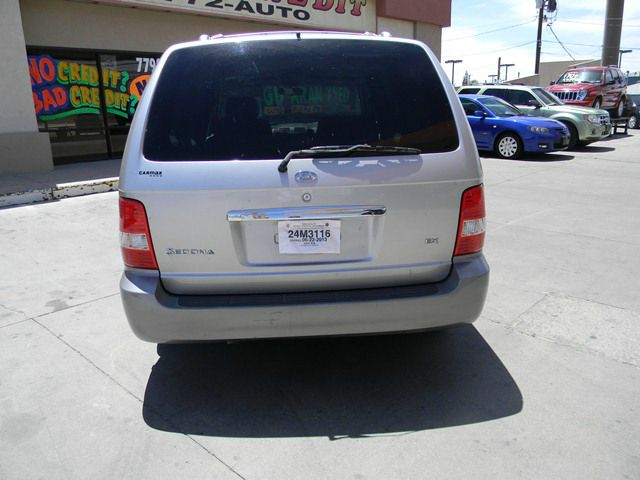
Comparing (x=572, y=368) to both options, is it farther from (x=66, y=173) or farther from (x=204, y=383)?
(x=66, y=173)

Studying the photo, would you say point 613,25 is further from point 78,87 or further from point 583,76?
point 78,87

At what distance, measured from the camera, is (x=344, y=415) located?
2.84m

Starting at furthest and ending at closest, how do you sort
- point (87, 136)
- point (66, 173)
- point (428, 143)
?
point (87, 136) < point (66, 173) < point (428, 143)

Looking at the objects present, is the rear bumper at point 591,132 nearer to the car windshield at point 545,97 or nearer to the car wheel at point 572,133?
the car wheel at point 572,133

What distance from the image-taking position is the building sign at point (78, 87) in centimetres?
1121

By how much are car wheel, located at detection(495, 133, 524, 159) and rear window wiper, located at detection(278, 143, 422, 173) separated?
11241mm

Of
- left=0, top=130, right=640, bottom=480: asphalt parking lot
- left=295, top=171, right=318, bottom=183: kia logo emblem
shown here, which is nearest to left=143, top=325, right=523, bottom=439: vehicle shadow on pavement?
left=0, top=130, right=640, bottom=480: asphalt parking lot

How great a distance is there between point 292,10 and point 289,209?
13.6m

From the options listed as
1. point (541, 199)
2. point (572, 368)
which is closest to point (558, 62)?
point (541, 199)

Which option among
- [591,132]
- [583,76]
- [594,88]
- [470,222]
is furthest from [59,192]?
[583,76]

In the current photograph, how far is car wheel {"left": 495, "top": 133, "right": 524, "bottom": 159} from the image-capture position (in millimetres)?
12898

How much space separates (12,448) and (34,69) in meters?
10.6

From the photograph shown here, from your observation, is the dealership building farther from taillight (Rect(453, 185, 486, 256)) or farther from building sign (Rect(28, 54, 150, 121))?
taillight (Rect(453, 185, 486, 256))

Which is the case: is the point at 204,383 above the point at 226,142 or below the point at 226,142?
below
